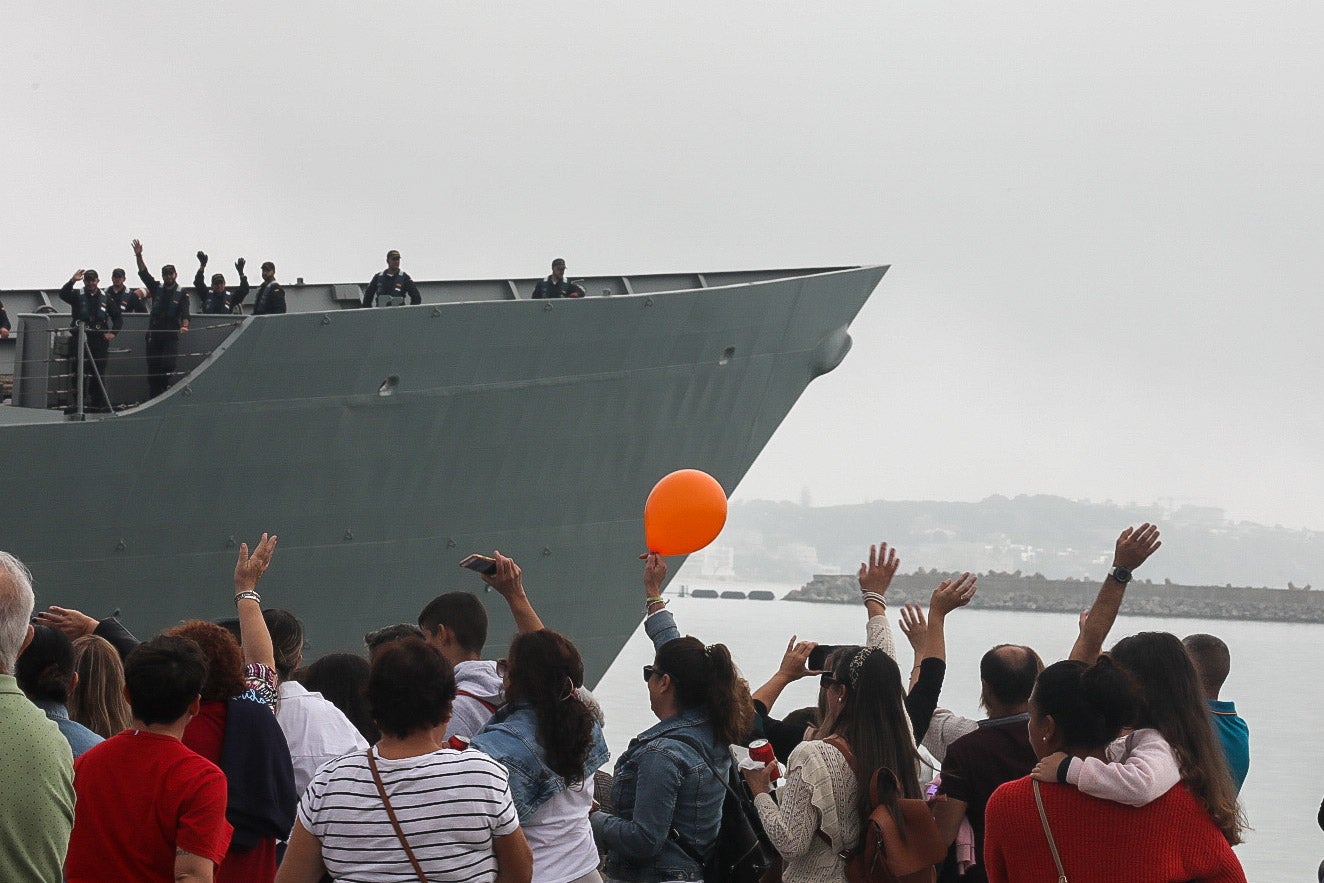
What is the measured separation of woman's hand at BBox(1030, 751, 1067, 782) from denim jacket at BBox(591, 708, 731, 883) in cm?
120

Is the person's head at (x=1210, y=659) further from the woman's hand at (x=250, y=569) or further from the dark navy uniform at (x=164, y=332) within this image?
the dark navy uniform at (x=164, y=332)

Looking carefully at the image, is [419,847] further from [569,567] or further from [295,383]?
[569,567]

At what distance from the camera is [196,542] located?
11000mm

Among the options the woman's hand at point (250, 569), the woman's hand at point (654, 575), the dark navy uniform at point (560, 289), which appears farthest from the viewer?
the dark navy uniform at point (560, 289)

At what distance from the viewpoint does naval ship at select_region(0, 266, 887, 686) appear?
1067 cm

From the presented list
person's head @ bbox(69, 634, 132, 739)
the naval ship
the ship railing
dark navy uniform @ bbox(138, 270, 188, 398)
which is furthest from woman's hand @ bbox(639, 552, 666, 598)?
dark navy uniform @ bbox(138, 270, 188, 398)

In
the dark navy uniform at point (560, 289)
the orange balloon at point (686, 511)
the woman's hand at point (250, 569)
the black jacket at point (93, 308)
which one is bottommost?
the woman's hand at point (250, 569)

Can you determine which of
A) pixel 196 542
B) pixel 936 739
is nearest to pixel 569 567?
pixel 196 542

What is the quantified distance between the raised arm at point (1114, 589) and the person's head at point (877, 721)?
864 mm

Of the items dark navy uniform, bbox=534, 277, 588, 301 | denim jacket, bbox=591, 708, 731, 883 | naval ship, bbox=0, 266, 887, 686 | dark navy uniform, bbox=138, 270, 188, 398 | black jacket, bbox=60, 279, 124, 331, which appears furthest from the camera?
dark navy uniform, bbox=534, 277, 588, 301

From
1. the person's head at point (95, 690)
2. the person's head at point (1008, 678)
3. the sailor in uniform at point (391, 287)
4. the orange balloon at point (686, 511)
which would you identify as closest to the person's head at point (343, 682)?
the person's head at point (95, 690)

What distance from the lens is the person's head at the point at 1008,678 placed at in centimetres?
410

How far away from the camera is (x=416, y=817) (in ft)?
9.76

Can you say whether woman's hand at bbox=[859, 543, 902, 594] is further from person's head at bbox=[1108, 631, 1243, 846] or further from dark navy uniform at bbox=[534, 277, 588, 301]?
dark navy uniform at bbox=[534, 277, 588, 301]
